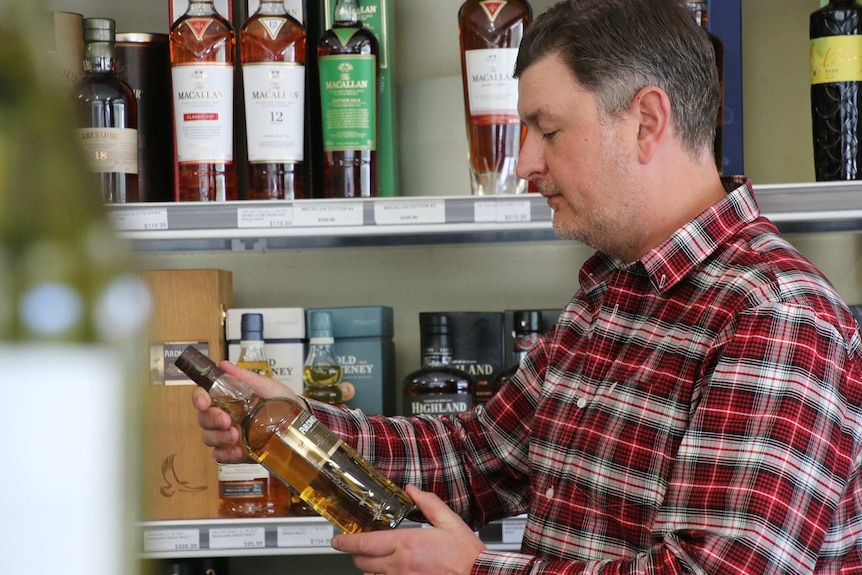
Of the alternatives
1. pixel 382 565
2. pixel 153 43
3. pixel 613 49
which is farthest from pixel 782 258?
pixel 153 43

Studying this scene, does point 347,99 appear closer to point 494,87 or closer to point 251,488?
point 494,87

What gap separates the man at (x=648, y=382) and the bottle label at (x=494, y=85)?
0.86 ft

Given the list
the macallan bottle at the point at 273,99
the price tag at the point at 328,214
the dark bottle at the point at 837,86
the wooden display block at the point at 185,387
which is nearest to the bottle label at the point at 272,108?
the macallan bottle at the point at 273,99

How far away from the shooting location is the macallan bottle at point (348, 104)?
4.88 feet

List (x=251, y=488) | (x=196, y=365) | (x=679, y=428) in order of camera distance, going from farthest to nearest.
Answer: (x=251, y=488) → (x=679, y=428) → (x=196, y=365)

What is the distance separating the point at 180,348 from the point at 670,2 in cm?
90

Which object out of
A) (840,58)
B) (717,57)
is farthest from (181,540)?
(840,58)

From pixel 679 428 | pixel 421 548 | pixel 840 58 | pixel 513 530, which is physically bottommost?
pixel 513 530

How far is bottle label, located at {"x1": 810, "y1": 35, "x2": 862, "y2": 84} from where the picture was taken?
4.71ft

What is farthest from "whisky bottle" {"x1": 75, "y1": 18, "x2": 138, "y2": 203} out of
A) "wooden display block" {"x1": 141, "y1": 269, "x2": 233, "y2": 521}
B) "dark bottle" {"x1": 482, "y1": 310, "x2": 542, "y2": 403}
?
"dark bottle" {"x1": 482, "y1": 310, "x2": 542, "y2": 403}

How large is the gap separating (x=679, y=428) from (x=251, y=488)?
783 mm

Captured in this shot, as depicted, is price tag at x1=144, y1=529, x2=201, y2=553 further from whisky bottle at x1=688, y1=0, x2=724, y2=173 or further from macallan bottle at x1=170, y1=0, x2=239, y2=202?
whisky bottle at x1=688, y1=0, x2=724, y2=173

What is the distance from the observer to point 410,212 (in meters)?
1.41

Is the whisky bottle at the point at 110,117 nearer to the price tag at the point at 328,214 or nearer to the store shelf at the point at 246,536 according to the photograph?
the price tag at the point at 328,214
